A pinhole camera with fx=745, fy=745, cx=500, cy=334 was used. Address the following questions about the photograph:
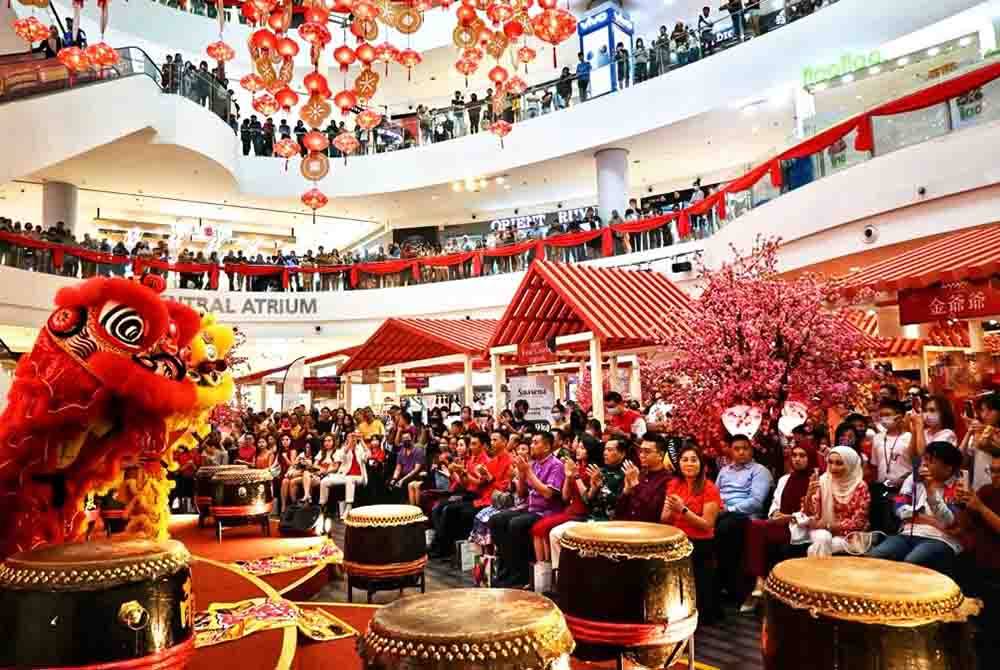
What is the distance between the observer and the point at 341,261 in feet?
61.2

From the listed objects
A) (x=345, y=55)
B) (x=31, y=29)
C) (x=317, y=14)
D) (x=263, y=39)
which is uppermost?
(x=31, y=29)

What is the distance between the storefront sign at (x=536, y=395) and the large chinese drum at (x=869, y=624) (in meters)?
7.48

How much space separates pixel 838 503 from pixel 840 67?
31.7 feet

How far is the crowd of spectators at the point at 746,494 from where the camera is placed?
11.5 ft

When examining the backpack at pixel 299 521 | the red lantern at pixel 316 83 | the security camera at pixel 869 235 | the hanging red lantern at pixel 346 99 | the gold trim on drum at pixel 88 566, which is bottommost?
the backpack at pixel 299 521

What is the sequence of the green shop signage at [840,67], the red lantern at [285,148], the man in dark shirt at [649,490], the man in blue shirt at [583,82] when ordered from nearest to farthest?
the man in dark shirt at [649,490] < the red lantern at [285,148] < the green shop signage at [840,67] < the man in blue shirt at [583,82]

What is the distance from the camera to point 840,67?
37.7 feet

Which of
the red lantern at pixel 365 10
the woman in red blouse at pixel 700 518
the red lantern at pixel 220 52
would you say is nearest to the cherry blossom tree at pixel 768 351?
the woman in red blouse at pixel 700 518

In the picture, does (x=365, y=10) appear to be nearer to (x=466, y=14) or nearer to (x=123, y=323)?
(x=466, y=14)

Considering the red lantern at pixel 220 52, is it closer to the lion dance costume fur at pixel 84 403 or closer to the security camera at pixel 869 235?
the lion dance costume fur at pixel 84 403

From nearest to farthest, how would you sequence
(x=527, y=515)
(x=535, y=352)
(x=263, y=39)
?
(x=527, y=515) < (x=263, y=39) < (x=535, y=352)

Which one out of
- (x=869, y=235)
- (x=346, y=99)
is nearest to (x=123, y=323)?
(x=346, y=99)

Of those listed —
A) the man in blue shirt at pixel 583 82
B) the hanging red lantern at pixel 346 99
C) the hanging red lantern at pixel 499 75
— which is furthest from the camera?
the man in blue shirt at pixel 583 82

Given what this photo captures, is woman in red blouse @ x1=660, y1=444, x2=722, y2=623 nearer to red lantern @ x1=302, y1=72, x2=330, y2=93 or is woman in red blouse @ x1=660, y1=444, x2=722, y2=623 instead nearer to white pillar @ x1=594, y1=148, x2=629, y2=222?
red lantern @ x1=302, y1=72, x2=330, y2=93
